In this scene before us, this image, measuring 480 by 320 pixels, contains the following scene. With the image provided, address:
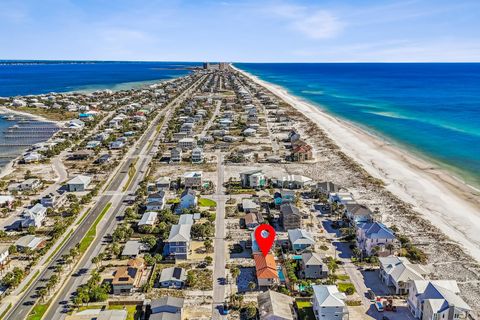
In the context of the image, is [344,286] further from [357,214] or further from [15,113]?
[15,113]

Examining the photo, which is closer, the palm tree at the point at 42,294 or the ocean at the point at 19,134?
the palm tree at the point at 42,294

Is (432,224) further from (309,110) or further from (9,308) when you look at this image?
(309,110)

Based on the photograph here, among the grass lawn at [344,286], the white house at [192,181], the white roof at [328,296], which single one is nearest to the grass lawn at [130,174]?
the white house at [192,181]

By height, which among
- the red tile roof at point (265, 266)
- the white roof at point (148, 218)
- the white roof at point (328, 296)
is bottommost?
the white roof at point (148, 218)

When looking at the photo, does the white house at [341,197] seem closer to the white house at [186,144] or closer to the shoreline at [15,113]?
the white house at [186,144]

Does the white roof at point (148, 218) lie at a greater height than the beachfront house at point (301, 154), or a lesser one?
lesser

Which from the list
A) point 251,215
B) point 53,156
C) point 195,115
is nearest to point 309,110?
point 195,115

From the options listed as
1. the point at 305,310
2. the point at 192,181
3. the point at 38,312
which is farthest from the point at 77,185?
the point at 305,310
